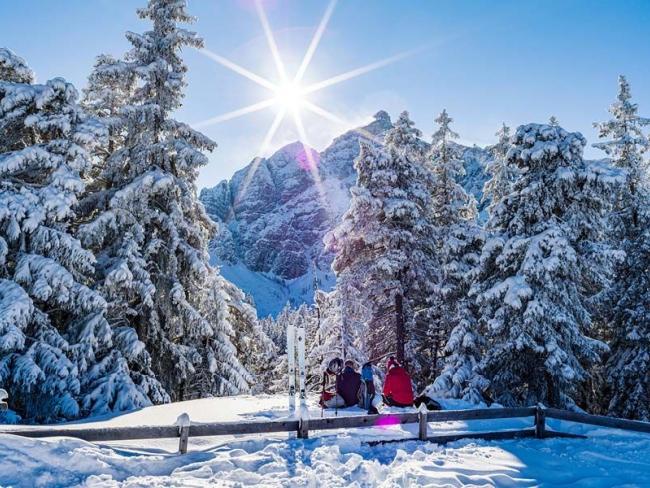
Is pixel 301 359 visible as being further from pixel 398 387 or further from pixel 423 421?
pixel 423 421

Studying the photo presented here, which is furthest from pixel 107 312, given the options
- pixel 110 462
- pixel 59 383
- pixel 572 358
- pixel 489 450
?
pixel 572 358

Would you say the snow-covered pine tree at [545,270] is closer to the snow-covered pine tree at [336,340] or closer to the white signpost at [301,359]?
the snow-covered pine tree at [336,340]

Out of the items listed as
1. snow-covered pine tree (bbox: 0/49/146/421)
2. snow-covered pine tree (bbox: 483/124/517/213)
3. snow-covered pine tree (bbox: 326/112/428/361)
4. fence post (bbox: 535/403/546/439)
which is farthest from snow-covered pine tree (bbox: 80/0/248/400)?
snow-covered pine tree (bbox: 483/124/517/213)

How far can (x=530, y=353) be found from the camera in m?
16.2

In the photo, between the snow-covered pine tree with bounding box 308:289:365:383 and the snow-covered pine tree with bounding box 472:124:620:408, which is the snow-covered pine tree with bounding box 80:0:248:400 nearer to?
the snow-covered pine tree with bounding box 308:289:365:383

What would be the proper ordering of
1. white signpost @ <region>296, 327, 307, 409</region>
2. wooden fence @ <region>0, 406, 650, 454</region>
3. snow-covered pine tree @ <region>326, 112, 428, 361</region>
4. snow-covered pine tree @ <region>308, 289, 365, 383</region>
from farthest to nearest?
1. snow-covered pine tree @ <region>308, 289, 365, 383</region>
2. snow-covered pine tree @ <region>326, 112, 428, 361</region>
3. white signpost @ <region>296, 327, 307, 409</region>
4. wooden fence @ <region>0, 406, 650, 454</region>

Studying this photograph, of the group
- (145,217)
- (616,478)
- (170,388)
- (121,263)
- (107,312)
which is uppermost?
(145,217)

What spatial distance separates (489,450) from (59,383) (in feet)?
33.9

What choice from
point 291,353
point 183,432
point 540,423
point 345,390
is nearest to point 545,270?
point 540,423

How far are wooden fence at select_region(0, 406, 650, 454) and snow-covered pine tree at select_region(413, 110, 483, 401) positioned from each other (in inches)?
273

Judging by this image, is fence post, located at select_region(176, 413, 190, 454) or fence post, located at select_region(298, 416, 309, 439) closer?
fence post, located at select_region(176, 413, 190, 454)

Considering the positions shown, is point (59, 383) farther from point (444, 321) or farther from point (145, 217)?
point (444, 321)

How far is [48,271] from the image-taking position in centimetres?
1295

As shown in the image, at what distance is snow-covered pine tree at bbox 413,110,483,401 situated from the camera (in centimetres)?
1867
